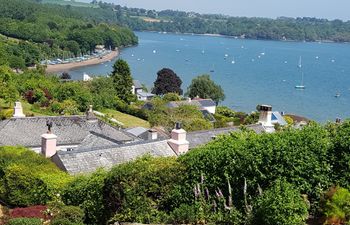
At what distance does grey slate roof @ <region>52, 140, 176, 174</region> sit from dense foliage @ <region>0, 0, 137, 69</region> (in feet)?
227

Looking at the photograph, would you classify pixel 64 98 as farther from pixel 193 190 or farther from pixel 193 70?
pixel 193 70

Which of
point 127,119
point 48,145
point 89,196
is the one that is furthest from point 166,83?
point 89,196

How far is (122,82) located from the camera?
66.2 m

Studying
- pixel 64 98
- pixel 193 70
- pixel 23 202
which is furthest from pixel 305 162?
pixel 193 70

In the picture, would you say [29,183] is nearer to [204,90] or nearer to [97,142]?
[97,142]

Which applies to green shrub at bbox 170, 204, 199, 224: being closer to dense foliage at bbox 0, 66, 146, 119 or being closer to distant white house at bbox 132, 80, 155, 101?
dense foliage at bbox 0, 66, 146, 119

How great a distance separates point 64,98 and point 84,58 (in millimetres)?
87160

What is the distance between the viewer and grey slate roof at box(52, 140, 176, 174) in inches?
786

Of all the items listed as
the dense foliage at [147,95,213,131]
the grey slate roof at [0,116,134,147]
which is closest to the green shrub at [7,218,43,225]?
the grey slate roof at [0,116,134,147]

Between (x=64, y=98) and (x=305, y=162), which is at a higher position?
(x=305, y=162)

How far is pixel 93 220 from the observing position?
15.5m

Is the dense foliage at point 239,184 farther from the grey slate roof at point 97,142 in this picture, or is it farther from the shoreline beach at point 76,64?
the shoreline beach at point 76,64

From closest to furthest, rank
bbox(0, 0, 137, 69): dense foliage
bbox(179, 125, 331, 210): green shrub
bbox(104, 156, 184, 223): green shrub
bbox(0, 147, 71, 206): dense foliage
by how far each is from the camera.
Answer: bbox(179, 125, 331, 210): green shrub
bbox(104, 156, 184, 223): green shrub
bbox(0, 147, 71, 206): dense foliage
bbox(0, 0, 137, 69): dense foliage

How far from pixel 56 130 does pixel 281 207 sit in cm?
2040
